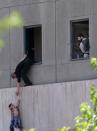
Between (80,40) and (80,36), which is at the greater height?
(80,36)

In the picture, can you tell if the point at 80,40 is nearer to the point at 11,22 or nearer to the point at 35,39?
the point at 35,39

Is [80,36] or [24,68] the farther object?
[24,68]

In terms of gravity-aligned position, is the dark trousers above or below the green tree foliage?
below

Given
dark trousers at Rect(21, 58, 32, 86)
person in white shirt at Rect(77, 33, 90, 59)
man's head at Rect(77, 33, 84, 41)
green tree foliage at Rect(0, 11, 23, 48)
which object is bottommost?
dark trousers at Rect(21, 58, 32, 86)

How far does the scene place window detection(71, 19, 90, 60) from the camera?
20.2m

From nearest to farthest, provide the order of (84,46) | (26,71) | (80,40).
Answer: (84,46)
(80,40)
(26,71)

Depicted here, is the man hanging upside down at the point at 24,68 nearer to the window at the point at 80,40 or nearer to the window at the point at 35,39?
the window at the point at 35,39

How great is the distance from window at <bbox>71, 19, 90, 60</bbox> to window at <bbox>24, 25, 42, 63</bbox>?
132 centimetres

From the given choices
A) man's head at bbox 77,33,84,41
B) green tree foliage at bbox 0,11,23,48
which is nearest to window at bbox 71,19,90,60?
man's head at bbox 77,33,84,41

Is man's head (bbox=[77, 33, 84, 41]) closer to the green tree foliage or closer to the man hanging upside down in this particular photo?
the man hanging upside down

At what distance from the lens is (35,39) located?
21.6 m

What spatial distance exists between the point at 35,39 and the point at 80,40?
180 cm

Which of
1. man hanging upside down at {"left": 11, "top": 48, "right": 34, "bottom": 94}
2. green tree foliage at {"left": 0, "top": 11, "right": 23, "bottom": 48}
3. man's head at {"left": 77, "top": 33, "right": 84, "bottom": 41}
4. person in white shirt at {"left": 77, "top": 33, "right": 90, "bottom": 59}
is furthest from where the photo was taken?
man hanging upside down at {"left": 11, "top": 48, "right": 34, "bottom": 94}

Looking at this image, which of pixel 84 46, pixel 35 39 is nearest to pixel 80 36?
pixel 84 46
